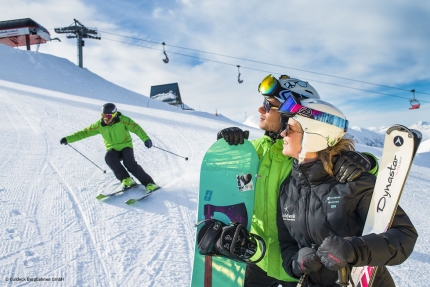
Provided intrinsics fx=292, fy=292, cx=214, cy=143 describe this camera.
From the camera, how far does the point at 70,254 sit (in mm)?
3104

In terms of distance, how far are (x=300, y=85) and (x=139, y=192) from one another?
11.6 ft

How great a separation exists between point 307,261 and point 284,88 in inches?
53.4

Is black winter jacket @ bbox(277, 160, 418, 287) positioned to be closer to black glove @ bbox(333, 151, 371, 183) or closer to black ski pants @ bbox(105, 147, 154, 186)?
black glove @ bbox(333, 151, 371, 183)

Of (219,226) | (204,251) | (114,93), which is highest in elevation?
(114,93)

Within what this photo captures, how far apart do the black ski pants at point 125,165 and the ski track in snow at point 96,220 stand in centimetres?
22

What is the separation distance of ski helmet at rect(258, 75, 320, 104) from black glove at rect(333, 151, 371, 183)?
29.9 inches

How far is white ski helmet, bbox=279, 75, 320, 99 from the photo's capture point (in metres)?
2.24

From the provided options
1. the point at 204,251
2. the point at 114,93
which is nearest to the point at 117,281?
the point at 204,251

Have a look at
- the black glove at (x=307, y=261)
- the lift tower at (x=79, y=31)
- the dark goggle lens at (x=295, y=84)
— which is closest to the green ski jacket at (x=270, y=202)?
the black glove at (x=307, y=261)

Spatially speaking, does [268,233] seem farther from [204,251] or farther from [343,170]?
[343,170]

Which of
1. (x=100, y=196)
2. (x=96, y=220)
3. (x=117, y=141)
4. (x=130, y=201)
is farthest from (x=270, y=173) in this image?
(x=117, y=141)

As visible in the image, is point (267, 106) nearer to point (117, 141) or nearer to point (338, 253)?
point (338, 253)

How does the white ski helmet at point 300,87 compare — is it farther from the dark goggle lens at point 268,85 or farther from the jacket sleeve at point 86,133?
the jacket sleeve at point 86,133

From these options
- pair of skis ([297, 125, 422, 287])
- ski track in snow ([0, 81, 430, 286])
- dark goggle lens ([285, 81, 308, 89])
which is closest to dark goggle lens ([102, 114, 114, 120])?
ski track in snow ([0, 81, 430, 286])
